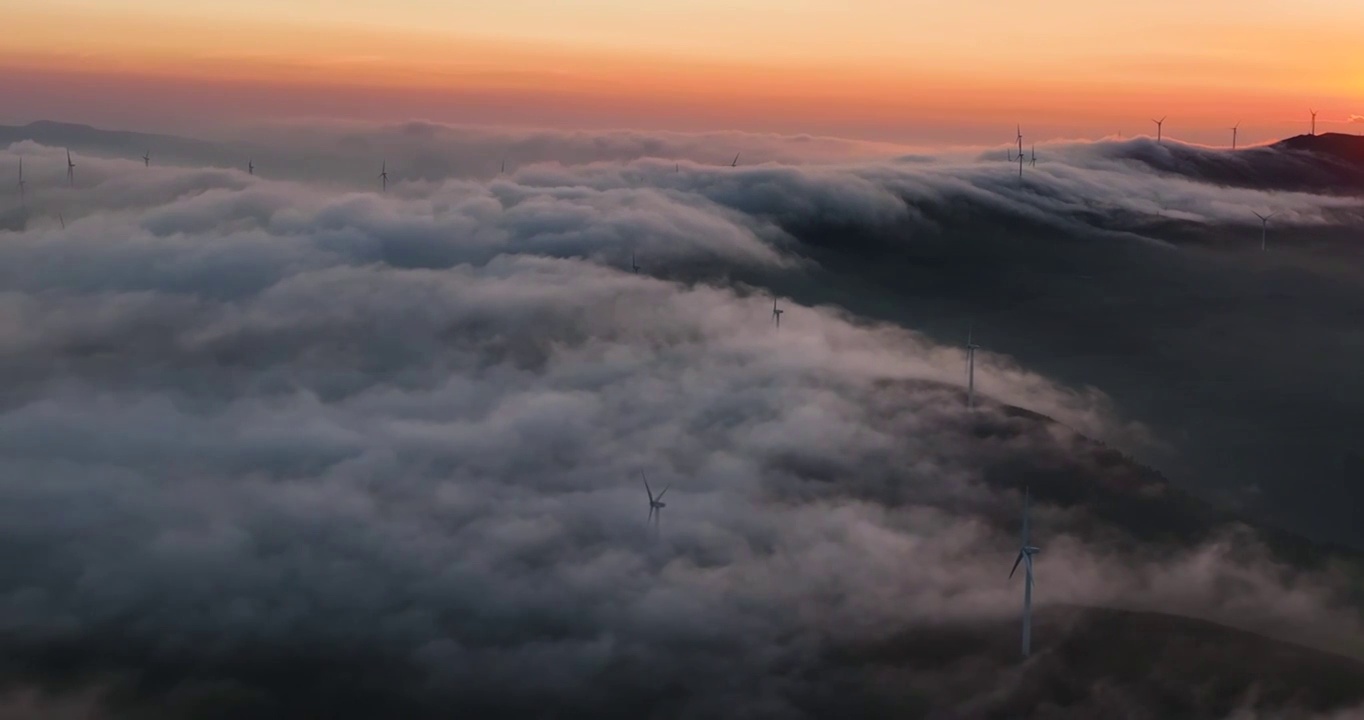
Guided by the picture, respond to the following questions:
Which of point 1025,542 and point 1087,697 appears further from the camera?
point 1087,697

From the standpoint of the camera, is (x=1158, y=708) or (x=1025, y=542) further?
(x=1158, y=708)

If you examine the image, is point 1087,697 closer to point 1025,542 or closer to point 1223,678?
point 1223,678

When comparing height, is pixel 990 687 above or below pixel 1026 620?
below

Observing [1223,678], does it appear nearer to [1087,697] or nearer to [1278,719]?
[1278,719]

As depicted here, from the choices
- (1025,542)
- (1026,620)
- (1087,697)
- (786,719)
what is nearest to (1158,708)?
(1087,697)

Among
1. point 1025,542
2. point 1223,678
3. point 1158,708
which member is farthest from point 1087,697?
point 1025,542

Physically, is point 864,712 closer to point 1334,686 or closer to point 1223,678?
point 1223,678

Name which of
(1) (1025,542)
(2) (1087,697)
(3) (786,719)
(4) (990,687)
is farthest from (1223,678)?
(3) (786,719)

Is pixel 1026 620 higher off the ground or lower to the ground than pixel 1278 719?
higher

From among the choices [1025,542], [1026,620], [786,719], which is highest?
[1025,542]
